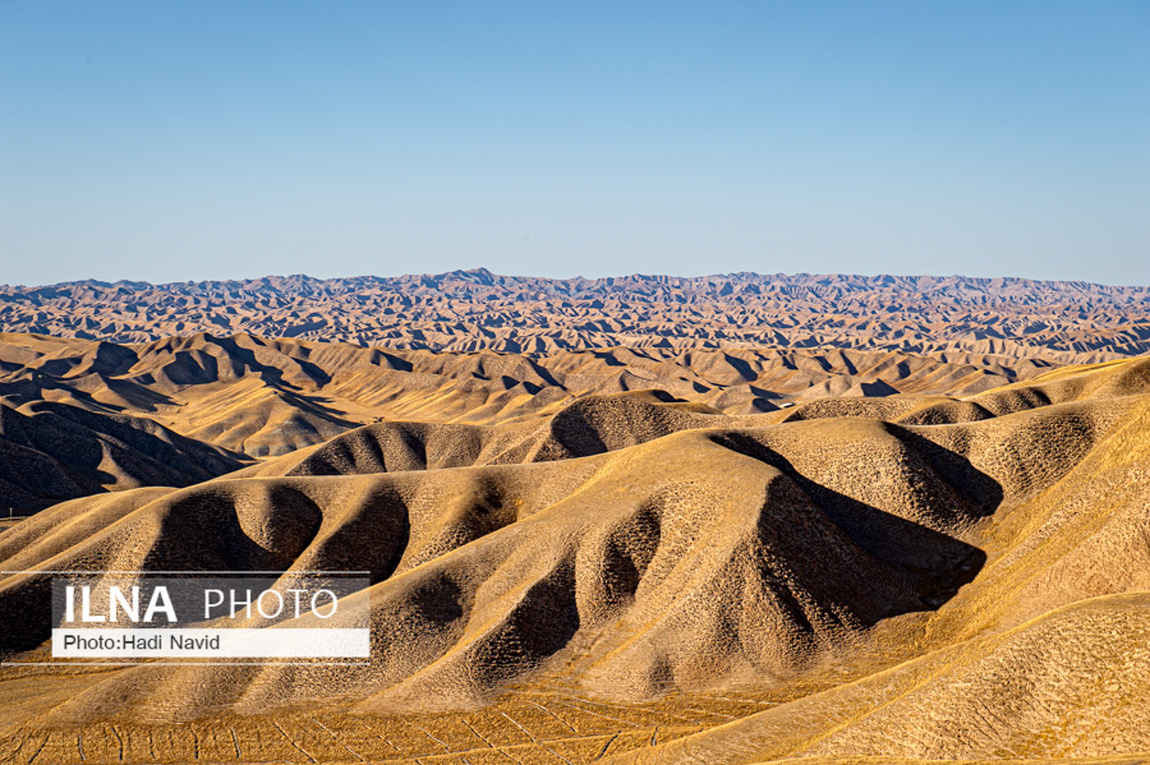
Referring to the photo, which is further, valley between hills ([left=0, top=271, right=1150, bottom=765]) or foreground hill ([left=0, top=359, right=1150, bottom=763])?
foreground hill ([left=0, top=359, right=1150, bottom=763])

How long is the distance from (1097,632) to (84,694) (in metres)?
50.4

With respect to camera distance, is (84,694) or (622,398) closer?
(84,694)

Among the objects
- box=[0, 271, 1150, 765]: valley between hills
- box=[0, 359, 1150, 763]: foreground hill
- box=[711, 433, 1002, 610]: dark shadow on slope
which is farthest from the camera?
box=[711, 433, 1002, 610]: dark shadow on slope

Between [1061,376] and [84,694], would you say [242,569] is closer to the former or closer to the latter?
[84,694]

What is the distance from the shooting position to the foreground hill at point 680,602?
37875 mm

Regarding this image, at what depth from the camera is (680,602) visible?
Result: 5519 centimetres

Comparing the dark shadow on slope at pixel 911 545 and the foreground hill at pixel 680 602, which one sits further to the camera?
the dark shadow on slope at pixel 911 545

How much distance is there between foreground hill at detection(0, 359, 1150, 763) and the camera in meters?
37.9

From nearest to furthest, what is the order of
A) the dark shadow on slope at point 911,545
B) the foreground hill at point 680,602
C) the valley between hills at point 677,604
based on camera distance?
the valley between hills at point 677,604 < the foreground hill at point 680,602 < the dark shadow on slope at point 911,545

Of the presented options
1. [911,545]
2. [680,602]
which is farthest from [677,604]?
[911,545]

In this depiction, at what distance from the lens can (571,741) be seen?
45656mm

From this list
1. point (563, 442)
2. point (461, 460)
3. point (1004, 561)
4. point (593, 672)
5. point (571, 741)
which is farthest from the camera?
point (461, 460)

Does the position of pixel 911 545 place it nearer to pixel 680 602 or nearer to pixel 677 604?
pixel 680 602

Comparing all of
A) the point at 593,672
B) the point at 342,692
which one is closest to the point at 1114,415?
the point at 593,672
